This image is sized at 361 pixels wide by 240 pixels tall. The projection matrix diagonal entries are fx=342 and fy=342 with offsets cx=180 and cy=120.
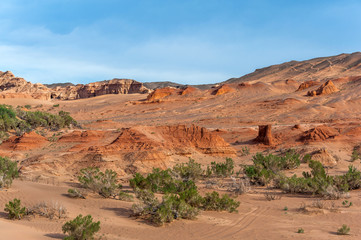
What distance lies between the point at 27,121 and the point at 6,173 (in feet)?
75.8

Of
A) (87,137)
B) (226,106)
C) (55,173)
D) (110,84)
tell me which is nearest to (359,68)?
(226,106)

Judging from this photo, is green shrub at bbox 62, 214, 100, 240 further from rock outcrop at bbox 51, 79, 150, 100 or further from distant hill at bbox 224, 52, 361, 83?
rock outcrop at bbox 51, 79, 150, 100

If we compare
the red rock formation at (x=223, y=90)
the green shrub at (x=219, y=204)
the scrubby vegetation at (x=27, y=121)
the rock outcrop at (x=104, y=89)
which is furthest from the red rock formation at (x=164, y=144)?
the rock outcrop at (x=104, y=89)

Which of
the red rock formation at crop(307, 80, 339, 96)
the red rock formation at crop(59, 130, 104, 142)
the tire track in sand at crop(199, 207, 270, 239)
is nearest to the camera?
the tire track in sand at crop(199, 207, 270, 239)

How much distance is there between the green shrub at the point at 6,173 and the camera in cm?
1076

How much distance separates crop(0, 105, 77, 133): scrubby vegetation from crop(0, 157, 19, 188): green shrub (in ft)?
54.8

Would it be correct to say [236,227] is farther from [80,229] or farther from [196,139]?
[196,139]

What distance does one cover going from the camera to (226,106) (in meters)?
54.7

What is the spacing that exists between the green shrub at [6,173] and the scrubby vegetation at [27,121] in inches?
658

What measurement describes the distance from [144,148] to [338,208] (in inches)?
380

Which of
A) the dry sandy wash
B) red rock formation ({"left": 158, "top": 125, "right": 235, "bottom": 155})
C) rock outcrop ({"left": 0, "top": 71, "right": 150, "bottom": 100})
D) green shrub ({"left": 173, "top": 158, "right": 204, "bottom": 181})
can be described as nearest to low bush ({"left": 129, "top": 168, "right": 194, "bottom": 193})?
the dry sandy wash

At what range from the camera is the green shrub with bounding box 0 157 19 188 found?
35.3 feet

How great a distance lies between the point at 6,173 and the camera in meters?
12.3

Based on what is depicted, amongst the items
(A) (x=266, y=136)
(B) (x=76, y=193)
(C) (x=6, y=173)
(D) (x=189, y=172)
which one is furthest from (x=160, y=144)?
(A) (x=266, y=136)
